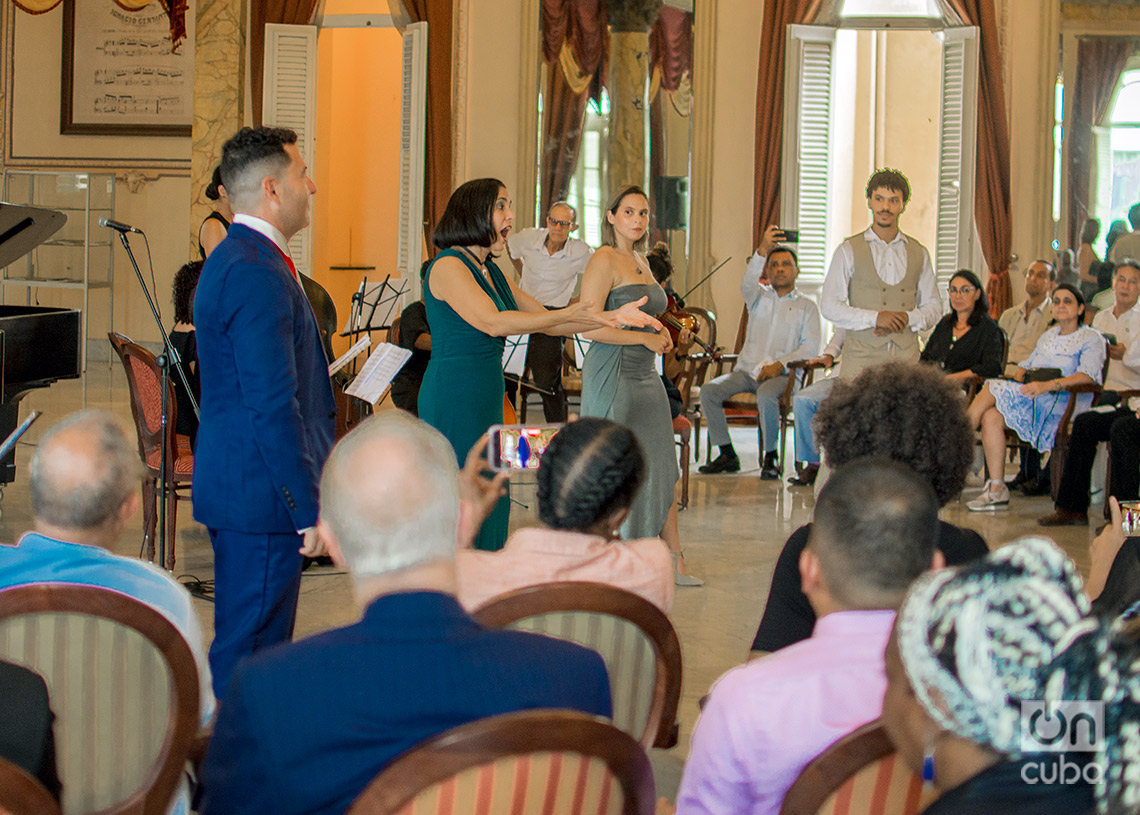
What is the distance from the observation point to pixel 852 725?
4.66ft

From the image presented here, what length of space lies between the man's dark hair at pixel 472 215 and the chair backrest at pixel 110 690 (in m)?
2.00

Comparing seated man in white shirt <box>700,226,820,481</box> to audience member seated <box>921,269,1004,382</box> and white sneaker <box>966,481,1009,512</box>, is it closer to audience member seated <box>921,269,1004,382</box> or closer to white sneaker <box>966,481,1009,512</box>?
audience member seated <box>921,269,1004,382</box>

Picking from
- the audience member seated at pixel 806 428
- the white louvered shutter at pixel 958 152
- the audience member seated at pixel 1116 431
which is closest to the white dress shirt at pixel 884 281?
the audience member seated at pixel 806 428

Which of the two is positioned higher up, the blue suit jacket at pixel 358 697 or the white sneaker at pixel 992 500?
the blue suit jacket at pixel 358 697

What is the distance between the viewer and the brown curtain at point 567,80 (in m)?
9.62

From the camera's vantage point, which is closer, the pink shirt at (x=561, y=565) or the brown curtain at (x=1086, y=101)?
the pink shirt at (x=561, y=565)

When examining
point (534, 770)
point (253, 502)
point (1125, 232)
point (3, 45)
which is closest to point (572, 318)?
point (253, 502)

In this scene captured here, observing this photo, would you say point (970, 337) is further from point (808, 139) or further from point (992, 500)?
point (808, 139)

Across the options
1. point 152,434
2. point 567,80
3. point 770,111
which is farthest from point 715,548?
point 567,80

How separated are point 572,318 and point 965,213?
6.30 meters

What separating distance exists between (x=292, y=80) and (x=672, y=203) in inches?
123

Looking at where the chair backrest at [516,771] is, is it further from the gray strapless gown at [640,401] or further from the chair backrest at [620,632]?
the gray strapless gown at [640,401]

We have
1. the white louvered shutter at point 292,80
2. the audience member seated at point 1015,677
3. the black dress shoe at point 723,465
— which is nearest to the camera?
the audience member seated at point 1015,677

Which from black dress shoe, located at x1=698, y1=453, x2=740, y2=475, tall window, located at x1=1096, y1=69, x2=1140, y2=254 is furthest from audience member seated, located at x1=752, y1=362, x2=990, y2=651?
tall window, located at x1=1096, y1=69, x2=1140, y2=254
